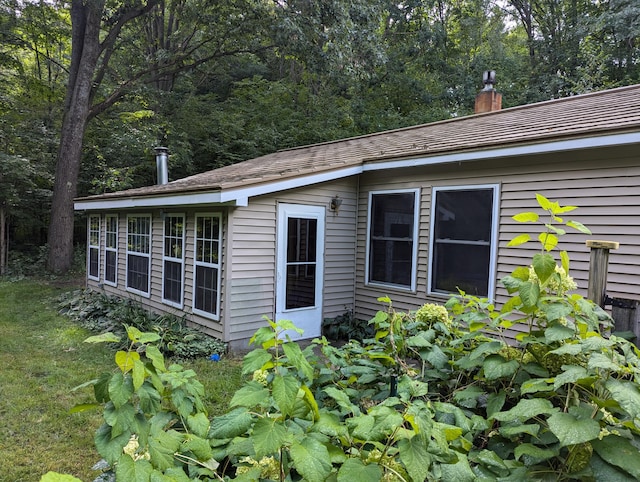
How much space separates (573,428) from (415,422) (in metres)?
Result: 0.42

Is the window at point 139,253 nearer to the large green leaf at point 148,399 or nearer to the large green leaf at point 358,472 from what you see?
the large green leaf at point 148,399

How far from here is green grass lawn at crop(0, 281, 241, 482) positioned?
316 centimetres

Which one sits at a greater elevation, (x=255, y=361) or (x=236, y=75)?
(x=236, y=75)

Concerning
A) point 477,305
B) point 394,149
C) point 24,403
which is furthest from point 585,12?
point 24,403

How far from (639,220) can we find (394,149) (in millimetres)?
3566

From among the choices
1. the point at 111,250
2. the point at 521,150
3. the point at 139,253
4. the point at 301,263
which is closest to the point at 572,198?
the point at 521,150

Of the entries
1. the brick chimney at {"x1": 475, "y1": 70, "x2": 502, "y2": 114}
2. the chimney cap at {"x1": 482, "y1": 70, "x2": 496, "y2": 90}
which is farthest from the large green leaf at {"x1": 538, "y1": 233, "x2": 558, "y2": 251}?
the brick chimney at {"x1": 475, "y1": 70, "x2": 502, "y2": 114}

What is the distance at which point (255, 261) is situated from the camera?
20.1 feet

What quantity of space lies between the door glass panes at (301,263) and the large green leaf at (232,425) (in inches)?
204

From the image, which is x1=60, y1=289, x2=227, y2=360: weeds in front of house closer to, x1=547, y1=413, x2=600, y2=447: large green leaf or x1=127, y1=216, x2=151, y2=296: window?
x1=127, y1=216, x2=151, y2=296: window

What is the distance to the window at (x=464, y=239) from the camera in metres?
5.49

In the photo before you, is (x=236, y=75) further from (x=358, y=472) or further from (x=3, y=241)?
(x=358, y=472)

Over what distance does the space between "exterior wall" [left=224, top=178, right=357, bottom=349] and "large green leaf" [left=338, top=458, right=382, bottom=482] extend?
502 cm

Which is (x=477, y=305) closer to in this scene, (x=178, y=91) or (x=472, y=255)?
(x=472, y=255)
